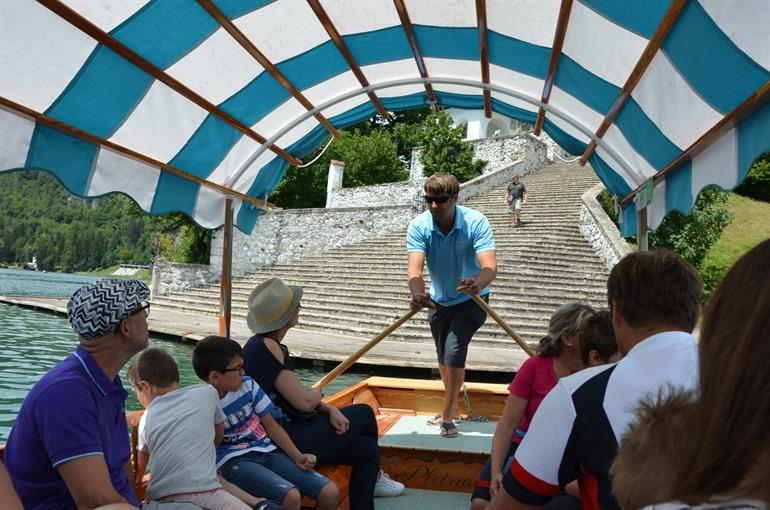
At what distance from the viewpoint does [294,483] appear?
2643 mm

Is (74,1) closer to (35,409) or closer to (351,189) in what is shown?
(35,409)

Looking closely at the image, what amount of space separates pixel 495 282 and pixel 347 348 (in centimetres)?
434

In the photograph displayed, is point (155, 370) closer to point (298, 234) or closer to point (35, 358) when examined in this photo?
point (35, 358)

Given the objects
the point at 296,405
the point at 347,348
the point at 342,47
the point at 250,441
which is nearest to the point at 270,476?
the point at 250,441

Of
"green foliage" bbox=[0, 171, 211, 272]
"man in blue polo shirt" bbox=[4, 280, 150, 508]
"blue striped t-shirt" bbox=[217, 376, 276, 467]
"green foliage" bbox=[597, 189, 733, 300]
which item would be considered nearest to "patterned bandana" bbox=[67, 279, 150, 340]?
"man in blue polo shirt" bbox=[4, 280, 150, 508]

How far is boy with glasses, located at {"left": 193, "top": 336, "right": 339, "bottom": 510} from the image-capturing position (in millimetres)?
2551

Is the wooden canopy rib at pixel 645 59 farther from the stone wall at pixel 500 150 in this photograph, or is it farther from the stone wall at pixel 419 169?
the stone wall at pixel 500 150

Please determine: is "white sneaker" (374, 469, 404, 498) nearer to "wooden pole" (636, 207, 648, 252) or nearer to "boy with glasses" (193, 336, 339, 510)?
"boy with glasses" (193, 336, 339, 510)

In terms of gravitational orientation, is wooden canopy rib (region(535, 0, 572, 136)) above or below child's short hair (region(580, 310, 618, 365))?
above

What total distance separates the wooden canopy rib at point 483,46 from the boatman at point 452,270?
81 cm

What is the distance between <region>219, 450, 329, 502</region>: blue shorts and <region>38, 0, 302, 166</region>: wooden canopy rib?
2.15 metres

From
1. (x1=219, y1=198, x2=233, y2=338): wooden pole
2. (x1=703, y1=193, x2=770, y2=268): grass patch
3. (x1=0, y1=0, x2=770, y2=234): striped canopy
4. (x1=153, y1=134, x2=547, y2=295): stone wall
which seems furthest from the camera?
(x1=153, y1=134, x2=547, y2=295): stone wall

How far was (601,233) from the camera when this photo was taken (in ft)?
48.1

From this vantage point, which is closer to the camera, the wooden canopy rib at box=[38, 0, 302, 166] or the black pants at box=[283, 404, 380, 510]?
the wooden canopy rib at box=[38, 0, 302, 166]
